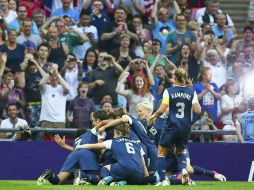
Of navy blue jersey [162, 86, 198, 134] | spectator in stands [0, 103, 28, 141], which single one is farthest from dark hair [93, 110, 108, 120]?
spectator in stands [0, 103, 28, 141]

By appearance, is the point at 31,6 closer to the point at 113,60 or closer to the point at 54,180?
the point at 113,60

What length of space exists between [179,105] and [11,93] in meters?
5.48

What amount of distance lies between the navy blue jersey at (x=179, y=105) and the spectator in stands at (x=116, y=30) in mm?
6542

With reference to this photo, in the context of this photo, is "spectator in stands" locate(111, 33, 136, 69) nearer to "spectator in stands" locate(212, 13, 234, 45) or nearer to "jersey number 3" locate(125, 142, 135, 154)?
"spectator in stands" locate(212, 13, 234, 45)

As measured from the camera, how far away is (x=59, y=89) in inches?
923

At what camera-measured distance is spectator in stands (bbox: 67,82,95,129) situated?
23.3 meters

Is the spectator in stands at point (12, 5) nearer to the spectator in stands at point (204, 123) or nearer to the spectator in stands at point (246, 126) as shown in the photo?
the spectator in stands at point (204, 123)

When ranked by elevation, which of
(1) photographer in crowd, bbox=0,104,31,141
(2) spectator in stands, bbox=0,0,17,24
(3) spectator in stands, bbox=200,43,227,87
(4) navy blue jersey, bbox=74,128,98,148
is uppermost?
(2) spectator in stands, bbox=0,0,17,24

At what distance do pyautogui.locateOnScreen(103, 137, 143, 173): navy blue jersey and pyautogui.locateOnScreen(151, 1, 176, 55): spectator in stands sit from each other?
7083 millimetres

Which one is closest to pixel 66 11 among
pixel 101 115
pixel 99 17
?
pixel 99 17

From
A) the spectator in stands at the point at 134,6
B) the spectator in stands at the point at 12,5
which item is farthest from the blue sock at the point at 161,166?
A: the spectator in stands at the point at 134,6

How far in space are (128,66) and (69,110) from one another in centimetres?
180

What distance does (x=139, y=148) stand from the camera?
19.4m

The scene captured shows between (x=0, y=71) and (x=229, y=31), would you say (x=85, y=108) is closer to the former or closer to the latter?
(x=0, y=71)
